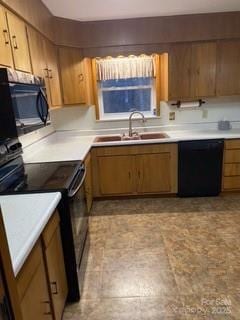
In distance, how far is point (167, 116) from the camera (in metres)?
3.80

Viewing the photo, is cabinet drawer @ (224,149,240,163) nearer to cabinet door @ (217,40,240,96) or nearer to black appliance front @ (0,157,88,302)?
cabinet door @ (217,40,240,96)

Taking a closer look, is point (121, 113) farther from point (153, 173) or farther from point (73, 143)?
point (153, 173)

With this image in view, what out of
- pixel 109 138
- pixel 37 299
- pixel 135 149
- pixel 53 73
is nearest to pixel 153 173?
pixel 135 149

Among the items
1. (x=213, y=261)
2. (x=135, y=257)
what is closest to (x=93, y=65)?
(x=135, y=257)

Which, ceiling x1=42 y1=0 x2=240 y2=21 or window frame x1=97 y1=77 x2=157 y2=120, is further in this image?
window frame x1=97 y1=77 x2=157 y2=120

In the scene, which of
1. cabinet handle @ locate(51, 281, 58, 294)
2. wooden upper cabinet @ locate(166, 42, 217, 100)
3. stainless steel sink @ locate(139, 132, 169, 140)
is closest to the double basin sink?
stainless steel sink @ locate(139, 132, 169, 140)

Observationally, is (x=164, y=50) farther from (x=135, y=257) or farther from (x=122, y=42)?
(x=135, y=257)

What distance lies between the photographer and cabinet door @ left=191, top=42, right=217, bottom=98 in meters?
3.33

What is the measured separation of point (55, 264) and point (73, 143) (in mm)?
2134

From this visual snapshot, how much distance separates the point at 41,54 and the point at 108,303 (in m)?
2.26

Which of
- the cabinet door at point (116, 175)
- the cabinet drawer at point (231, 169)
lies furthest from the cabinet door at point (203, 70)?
the cabinet door at point (116, 175)

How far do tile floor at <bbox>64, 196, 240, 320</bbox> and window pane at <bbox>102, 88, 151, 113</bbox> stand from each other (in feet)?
4.85

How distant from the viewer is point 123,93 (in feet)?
12.5

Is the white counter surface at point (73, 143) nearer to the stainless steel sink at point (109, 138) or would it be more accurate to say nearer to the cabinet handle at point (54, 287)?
the stainless steel sink at point (109, 138)
